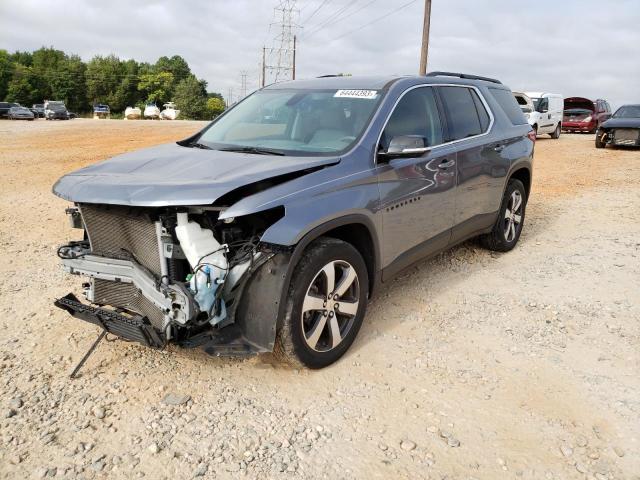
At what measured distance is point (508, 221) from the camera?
233 inches

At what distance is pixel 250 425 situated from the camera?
9.49ft

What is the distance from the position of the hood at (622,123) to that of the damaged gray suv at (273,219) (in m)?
15.5

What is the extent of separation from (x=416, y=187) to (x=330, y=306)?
1.21 m

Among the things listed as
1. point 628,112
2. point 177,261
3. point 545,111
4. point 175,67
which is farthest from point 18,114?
point 175,67

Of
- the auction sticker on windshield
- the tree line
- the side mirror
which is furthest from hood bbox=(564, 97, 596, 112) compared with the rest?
the tree line

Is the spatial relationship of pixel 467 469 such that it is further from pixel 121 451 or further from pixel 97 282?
pixel 97 282

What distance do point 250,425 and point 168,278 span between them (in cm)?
91

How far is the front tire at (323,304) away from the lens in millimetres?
3105

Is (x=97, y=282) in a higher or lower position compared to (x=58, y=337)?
higher

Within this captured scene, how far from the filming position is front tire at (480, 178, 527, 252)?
571 centimetres

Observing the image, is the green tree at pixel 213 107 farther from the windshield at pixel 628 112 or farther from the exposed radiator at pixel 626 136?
the exposed radiator at pixel 626 136

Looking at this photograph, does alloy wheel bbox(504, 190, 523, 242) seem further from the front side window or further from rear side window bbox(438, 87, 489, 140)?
the front side window

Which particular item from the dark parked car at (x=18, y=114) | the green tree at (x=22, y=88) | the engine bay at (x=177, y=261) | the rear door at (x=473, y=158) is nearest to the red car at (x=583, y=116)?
the rear door at (x=473, y=158)

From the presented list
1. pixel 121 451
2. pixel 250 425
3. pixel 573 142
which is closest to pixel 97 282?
pixel 121 451
